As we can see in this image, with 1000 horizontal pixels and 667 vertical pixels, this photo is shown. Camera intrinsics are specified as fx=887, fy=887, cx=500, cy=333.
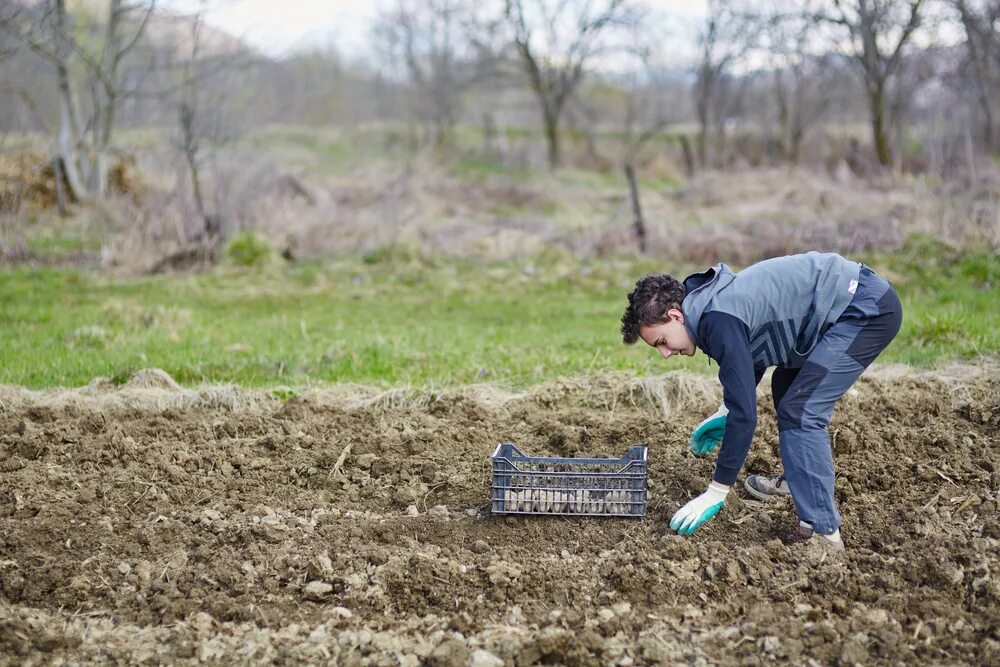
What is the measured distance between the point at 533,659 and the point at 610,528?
45.4 inches

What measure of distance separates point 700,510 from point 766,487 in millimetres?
856

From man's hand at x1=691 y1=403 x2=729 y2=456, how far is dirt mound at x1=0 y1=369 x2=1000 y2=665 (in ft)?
0.83

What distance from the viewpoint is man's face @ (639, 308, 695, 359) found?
377cm

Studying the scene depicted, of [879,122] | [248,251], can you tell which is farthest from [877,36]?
[248,251]

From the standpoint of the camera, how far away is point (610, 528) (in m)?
4.34

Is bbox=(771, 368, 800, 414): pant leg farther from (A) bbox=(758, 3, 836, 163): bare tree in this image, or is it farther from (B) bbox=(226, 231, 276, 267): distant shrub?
(A) bbox=(758, 3, 836, 163): bare tree

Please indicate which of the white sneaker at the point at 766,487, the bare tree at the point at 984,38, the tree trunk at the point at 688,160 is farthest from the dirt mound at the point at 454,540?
the tree trunk at the point at 688,160

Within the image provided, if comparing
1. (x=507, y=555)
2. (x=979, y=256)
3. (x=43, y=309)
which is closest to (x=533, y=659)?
(x=507, y=555)

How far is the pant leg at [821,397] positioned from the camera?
3881mm

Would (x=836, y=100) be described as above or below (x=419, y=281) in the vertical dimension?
above

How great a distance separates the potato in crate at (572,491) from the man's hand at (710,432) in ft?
1.23

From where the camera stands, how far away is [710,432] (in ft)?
14.9

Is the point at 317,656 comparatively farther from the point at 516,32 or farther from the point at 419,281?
the point at 516,32

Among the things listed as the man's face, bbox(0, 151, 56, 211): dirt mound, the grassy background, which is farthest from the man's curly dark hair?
bbox(0, 151, 56, 211): dirt mound
